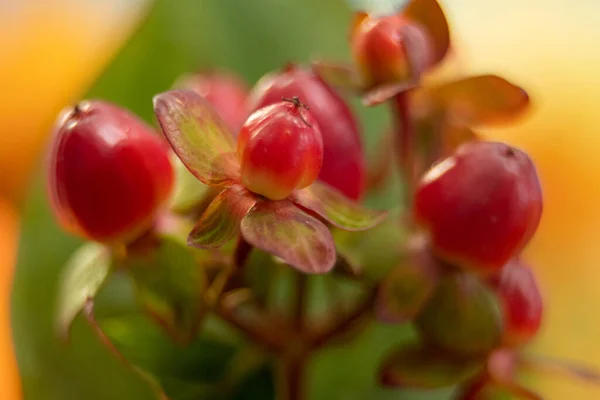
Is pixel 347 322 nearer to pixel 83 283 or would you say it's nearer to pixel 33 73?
pixel 83 283

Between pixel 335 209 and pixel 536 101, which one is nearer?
pixel 335 209

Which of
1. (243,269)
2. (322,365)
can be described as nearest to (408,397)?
(322,365)

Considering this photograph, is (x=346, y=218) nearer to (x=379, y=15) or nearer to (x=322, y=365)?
(x=379, y=15)

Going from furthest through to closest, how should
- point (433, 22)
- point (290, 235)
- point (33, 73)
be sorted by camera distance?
1. point (33, 73)
2. point (433, 22)
3. point (290, 235)

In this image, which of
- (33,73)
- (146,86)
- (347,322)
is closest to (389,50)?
(347,322)

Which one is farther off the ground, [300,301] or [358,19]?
[358,19]

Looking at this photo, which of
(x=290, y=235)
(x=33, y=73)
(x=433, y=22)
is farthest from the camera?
(x=33, y=73)

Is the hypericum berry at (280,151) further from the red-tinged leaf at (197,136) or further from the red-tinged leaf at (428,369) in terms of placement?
the red-tinged leaf at (428,369)

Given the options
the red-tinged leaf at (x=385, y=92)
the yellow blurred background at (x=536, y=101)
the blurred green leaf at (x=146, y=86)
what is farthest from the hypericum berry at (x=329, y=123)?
the yellow blurred background at (x=536, y=101)
